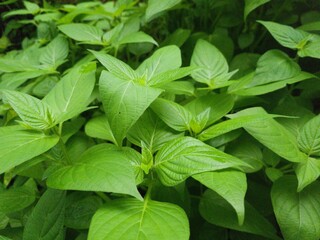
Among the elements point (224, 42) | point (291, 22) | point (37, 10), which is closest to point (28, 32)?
point (37, 10)

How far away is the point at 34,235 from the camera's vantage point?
0.60 meters

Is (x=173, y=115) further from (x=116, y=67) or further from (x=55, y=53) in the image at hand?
(x=55, y=53)

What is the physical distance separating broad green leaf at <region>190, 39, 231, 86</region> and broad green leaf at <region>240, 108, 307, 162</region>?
221 mm

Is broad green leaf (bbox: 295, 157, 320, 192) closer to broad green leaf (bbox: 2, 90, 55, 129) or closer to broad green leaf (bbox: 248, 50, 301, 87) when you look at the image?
broad green leaf (bbox: 248, 50, 301, 87)

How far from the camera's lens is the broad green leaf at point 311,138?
68 centimetres

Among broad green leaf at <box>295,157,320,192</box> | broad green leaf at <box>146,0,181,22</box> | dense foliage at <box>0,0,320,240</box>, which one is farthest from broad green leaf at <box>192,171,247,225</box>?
broad green leaf at <box>146,0,181,22</box>

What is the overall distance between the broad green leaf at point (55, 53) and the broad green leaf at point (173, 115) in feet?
1.73

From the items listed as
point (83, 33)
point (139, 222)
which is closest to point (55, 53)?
point (83, 33)

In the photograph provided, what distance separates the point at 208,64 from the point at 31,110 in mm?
518

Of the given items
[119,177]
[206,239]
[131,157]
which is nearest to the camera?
[119,177]

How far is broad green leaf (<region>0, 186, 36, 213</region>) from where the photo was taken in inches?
27.3

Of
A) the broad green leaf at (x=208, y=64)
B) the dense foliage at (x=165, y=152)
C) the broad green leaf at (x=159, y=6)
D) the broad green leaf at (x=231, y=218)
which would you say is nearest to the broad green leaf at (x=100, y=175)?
the dense foliage at (x=165, y=152)

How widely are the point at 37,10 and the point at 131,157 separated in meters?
1.17

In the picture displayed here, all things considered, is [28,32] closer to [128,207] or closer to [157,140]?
[157,140]
